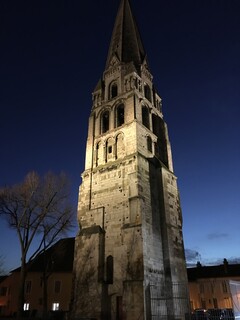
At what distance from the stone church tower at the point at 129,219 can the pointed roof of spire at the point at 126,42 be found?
393 cm

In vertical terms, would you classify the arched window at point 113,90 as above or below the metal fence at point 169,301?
above

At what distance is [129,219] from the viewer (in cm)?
1902

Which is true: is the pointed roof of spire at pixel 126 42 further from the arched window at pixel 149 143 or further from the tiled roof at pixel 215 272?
the tiled roof at pixel 215 272

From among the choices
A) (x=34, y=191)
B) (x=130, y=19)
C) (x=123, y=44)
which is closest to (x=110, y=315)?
(x=34, y=191)

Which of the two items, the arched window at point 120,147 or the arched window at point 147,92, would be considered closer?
the arched window at point 120,147

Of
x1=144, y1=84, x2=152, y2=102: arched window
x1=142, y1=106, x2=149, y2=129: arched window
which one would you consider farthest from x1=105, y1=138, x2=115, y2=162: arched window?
x1=144, y1=84, x2=152, y2=102: arched window

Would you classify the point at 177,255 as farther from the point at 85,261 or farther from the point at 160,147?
the point at 160,147

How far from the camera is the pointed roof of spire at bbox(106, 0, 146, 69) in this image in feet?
107

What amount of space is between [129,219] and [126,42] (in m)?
25.1

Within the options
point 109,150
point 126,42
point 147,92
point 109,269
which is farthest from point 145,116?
point 109,269

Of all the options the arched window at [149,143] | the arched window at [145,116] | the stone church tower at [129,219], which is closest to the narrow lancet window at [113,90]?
the stone church tower at [129,219]

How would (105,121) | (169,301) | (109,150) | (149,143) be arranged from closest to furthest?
1. (169,301)
2. (109,150)
3. (149,143)
4. (105,121)

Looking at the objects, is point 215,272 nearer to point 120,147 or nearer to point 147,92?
point 120,147

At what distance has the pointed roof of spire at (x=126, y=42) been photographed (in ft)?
107
